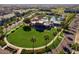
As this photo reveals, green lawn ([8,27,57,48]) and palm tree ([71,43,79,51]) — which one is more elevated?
green lawn ([8,27,57,48])

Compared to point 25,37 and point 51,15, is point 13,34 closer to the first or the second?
point 25,37

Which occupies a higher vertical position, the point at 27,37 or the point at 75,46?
the point at 27,37

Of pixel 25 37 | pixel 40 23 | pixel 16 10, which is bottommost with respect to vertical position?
pixel 25 37

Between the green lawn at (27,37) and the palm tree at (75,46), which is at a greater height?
the green lawn at (27,37)
